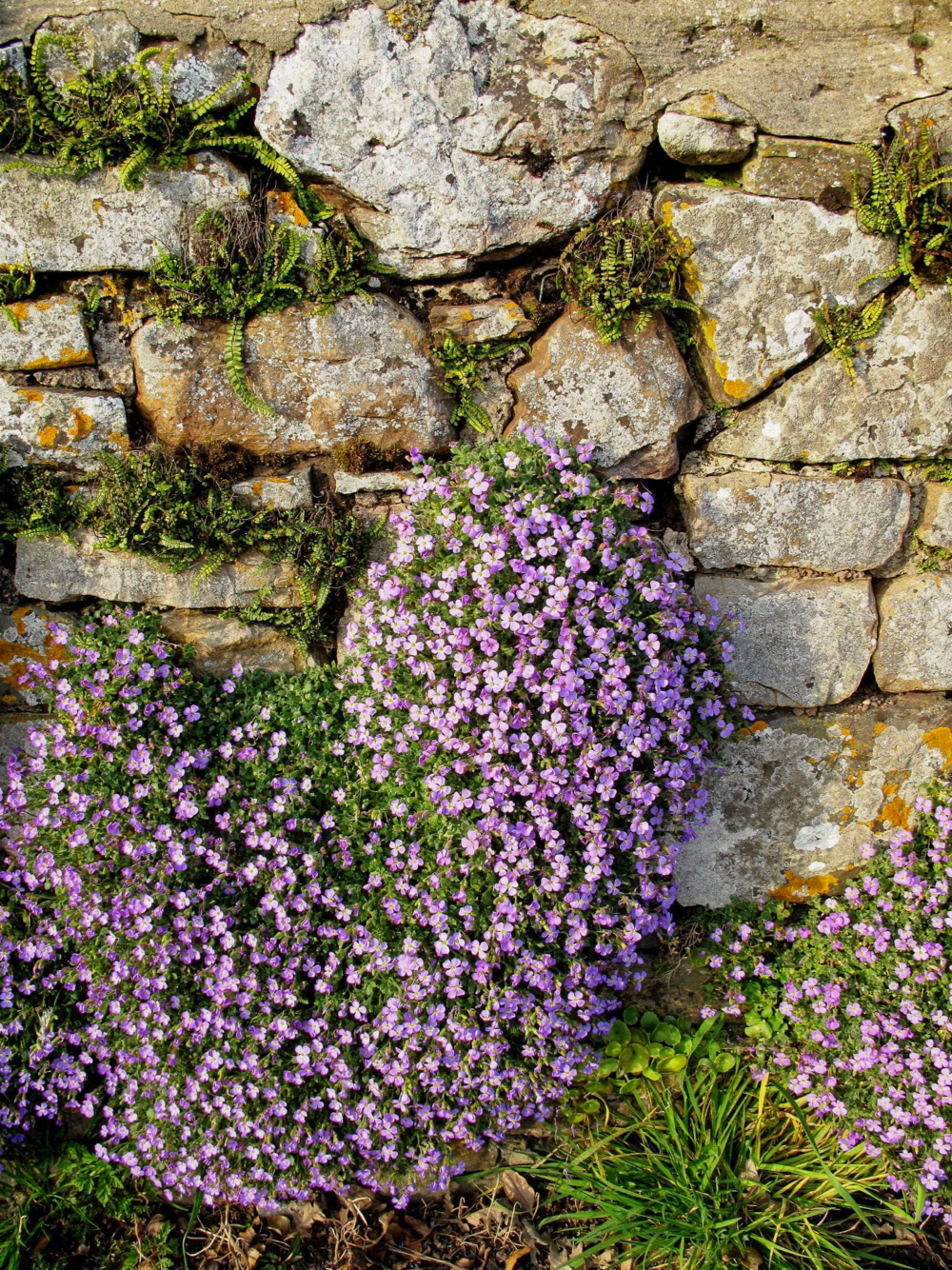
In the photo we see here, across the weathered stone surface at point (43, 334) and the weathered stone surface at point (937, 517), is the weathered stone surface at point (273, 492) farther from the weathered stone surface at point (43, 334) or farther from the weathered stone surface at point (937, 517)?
the weathered stone surface at point (937, 517)

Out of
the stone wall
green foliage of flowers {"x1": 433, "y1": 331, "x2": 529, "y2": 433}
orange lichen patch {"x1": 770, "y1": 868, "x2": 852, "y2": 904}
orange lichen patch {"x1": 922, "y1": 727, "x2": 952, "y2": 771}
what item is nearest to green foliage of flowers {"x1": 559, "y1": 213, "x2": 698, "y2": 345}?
the stone wall

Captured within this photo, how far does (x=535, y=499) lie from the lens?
3.27 m

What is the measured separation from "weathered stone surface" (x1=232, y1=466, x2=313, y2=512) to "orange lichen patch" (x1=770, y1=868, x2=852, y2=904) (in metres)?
2.89

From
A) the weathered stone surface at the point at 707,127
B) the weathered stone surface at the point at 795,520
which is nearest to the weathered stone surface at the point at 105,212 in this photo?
the weathered stone surface at the point at 707,127

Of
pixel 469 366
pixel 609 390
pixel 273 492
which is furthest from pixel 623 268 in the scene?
pixel 273 492

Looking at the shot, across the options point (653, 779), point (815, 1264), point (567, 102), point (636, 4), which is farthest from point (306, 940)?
point (636, 4)

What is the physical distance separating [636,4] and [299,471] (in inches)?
92.2

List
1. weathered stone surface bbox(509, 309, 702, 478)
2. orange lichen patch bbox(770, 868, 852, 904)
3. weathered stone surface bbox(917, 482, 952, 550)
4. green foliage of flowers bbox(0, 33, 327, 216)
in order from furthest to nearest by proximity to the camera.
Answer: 1. orange lichen patch bbox(770, 868, 852, 904)
2. weathered stone surface bbox(917, 482, 952, 550)
3. weathered stone surface bbox(509, 309, 702, 478)
4. green foliage of flowers bbox(0, 33, 327, 216)

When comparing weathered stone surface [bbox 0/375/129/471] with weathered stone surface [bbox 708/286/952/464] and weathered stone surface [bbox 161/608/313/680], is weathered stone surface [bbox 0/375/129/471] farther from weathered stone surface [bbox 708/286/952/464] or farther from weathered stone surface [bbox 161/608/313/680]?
weathered stone surface [bbox 708/286/952/464]

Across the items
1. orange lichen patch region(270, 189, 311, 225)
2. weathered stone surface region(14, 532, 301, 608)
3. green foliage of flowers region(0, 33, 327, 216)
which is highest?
green foliage of flowers region(0, 33, 327, 216)

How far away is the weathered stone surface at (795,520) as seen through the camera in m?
3.74

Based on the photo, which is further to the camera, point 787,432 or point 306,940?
point 787,432

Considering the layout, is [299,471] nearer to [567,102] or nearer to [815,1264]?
[567,102]

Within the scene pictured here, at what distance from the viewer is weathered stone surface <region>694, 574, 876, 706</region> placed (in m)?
3.82
